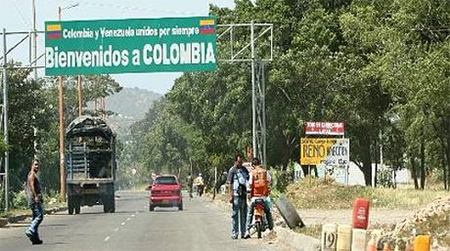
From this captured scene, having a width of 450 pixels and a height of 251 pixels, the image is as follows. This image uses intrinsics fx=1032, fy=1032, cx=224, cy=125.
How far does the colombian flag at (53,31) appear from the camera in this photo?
137 ft

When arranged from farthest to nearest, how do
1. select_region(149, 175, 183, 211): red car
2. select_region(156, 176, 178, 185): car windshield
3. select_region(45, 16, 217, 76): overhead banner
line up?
select_region(156, 176, 178, 185): car windshield → select_region(149, 175, 183, 211): red car → select_region(45, 16, 217, 76): overhead banner

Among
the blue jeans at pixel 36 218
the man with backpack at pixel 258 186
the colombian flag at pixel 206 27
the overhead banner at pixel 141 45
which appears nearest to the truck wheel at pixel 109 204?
the overhead banner at pixel 141 45

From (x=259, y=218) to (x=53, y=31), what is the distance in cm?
1947

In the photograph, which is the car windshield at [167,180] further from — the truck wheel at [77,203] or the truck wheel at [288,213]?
the truck wheel at [288,213]

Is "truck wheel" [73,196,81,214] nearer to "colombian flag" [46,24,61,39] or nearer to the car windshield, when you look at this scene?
the car windshield

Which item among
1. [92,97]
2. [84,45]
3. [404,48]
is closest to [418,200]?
[404,48]

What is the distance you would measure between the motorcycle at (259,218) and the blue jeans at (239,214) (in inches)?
10.2

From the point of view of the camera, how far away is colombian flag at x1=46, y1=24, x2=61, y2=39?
137 feet

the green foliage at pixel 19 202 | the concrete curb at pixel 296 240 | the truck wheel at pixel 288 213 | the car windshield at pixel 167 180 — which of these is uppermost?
the car windshield at pixel 167 180

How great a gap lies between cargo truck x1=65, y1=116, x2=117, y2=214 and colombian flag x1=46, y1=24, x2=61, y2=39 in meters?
7.45

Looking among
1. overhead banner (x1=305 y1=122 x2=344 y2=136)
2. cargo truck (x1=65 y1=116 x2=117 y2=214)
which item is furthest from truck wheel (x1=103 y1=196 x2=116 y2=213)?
overhead banner (x1=305 y1=122 x2=344 y2=136)

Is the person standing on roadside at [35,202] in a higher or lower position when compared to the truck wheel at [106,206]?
higher

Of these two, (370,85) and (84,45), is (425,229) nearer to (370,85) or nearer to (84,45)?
(84,45)

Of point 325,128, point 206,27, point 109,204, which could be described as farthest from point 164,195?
point 325,128
